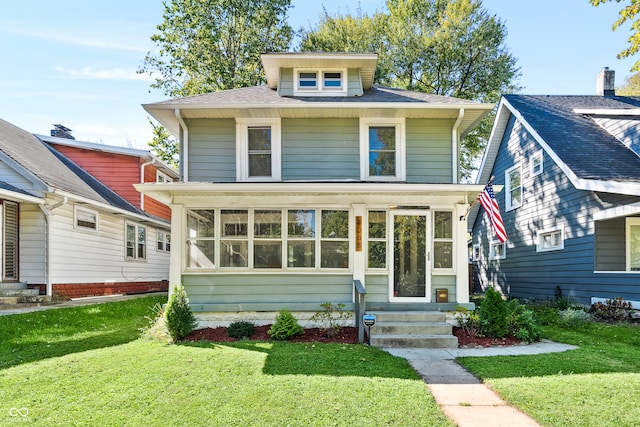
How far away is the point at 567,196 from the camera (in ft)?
37.2

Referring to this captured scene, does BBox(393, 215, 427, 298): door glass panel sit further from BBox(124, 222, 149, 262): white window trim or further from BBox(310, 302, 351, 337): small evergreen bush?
BBox(124, 222, 149, 262): white window trim

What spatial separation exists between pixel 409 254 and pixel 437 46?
16.8 m

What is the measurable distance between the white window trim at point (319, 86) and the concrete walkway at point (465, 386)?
6311 mm

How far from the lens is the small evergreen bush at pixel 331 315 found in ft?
26.3

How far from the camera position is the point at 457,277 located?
855 cm

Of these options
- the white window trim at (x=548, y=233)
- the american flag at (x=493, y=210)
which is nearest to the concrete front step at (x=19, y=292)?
the american flag at (x=493, y=210)

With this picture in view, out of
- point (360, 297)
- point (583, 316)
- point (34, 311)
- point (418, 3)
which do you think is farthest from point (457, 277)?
point (418, 3)

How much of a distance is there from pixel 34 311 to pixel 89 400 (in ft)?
20.6

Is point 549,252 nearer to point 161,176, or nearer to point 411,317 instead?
point 411,317

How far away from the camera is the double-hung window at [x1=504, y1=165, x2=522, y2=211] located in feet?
46.5

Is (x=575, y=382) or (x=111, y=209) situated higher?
(x=111, y=209)

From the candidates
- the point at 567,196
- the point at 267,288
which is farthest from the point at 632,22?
the point at 267,288

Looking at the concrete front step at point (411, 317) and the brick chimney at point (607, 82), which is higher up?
the brick chimney at point (607, 82)

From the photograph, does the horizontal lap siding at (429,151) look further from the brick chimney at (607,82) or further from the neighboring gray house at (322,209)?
the brick chimney at (607,82)
